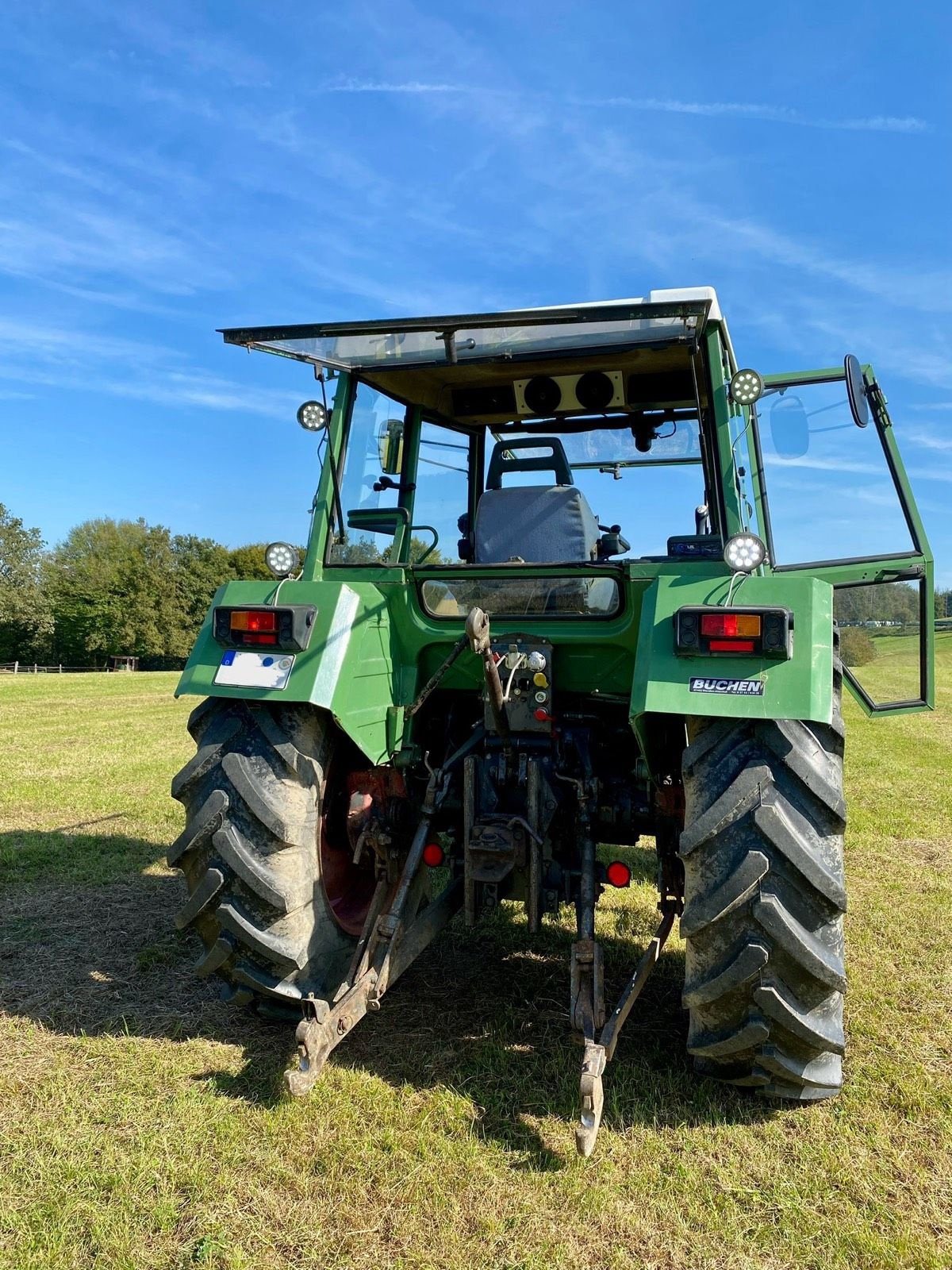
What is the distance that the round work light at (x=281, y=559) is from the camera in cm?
370

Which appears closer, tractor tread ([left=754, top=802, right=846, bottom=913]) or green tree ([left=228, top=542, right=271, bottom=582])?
tractor tread ([left=754, top=802, right=846, bottom=913])

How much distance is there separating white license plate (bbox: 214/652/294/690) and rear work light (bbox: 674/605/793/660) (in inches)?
56.1

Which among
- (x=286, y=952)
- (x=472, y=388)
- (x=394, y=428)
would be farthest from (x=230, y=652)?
(x=472, y=388)

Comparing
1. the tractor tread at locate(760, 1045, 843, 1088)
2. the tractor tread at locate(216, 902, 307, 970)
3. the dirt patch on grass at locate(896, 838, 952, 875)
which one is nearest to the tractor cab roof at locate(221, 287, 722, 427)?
the tractor tread at locate(216, 902, 307, 970)

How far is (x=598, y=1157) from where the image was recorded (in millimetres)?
2734

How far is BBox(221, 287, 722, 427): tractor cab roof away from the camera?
10.3ft

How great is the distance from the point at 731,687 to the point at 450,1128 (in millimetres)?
1696

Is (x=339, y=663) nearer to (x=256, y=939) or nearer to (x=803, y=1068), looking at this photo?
(x=256, y=939)

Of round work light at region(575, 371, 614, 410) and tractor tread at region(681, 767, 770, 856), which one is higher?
round work light at region(575, 371, 614, 410)

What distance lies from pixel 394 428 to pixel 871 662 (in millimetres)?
2903

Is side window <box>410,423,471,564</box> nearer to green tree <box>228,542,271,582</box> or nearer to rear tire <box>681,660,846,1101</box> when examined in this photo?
rear tire <box>681,660,846,1101</box>

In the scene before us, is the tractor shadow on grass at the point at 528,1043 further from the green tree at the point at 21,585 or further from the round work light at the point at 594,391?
the green tree at the point at 21,585

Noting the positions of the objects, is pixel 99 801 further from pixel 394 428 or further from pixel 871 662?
pixel 871 662

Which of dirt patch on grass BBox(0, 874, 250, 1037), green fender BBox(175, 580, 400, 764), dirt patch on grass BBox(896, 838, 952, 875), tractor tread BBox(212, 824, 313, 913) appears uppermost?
green fender BBox(175, 580, 400, 764)
